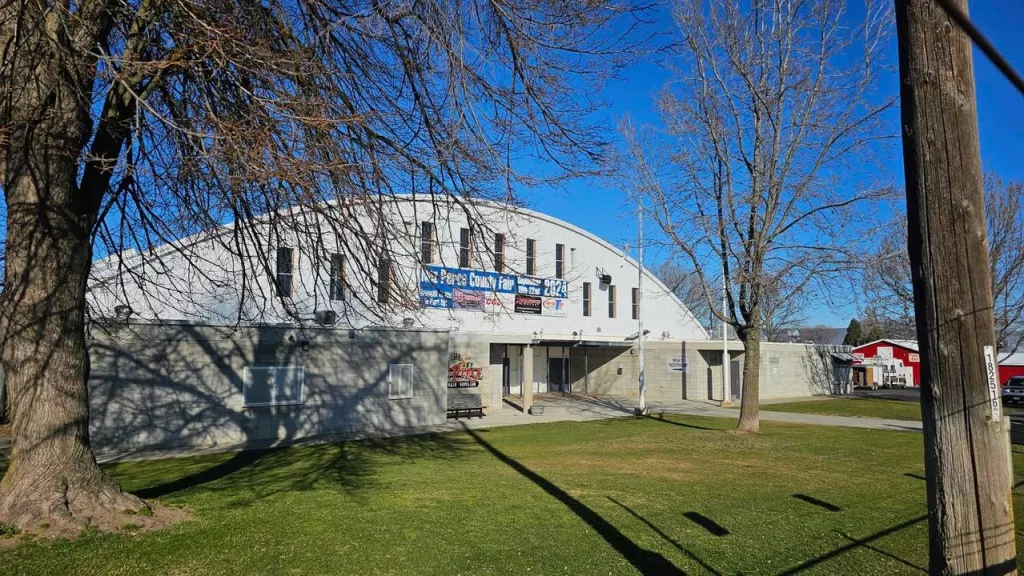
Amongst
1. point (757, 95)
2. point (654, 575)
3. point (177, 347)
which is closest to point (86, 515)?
point (654, 575)

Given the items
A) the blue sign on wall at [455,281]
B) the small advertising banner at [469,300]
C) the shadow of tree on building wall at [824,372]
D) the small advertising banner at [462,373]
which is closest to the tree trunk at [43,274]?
the blue sign on wall at [455,281]

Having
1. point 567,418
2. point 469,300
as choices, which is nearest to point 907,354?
point 567,418

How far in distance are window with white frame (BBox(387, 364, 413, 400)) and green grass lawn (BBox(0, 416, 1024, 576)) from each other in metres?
6.19

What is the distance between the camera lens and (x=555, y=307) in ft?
110

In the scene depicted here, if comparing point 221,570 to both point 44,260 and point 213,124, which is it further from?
point 213,124

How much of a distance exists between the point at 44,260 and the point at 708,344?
110 ft

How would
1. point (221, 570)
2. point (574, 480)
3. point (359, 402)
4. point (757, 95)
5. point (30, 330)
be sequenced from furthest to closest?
point (359, 402) → point (757, 95) → point (574, 480) → point (30, 330) → point (221, 570)

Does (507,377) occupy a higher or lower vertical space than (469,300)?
lower

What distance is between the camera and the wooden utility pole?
2.85 meters

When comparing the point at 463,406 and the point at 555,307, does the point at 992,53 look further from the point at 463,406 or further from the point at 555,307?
the point at 555,307

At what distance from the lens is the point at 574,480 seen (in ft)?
37.3

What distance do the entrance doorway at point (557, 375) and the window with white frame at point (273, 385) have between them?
21.5 metres

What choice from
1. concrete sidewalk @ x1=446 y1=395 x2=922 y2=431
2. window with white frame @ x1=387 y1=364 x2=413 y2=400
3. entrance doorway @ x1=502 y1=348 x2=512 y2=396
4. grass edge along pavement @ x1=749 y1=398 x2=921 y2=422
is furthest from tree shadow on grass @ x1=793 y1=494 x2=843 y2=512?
entrance doorway @ x1=502 y1=348 x2=512 y2=396

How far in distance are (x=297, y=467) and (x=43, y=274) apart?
726cm
